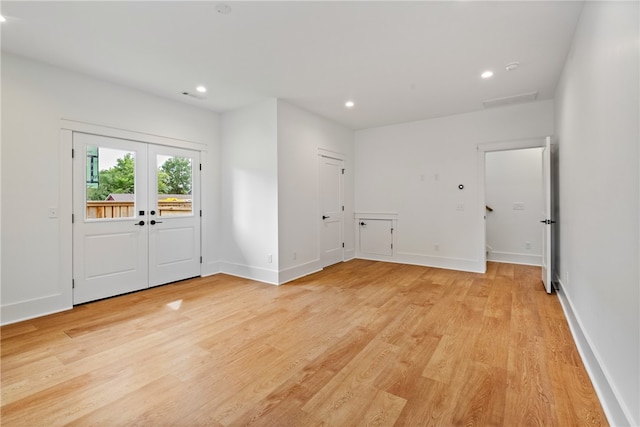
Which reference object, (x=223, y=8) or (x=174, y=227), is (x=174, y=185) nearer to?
(x=174, y=227)

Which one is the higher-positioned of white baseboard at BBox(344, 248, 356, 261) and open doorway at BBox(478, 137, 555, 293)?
open doorway at BBox(478, 137, 555, 293)

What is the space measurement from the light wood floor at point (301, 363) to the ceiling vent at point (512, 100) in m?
2.82

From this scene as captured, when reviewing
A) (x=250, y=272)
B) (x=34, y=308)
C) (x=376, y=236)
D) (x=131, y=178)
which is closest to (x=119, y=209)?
(x=131, y=178)

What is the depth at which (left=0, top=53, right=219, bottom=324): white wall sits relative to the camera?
2971mm

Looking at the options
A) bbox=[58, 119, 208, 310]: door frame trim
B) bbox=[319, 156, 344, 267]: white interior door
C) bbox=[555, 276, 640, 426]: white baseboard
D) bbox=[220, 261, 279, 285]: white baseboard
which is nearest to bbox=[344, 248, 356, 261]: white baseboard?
bbox=[319, 156, 344, 267]: white interior door

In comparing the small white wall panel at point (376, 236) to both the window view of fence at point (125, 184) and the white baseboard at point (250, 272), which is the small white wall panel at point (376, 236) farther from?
the window view of fence at point (125, 184)

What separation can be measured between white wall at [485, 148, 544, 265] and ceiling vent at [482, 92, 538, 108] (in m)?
1.38

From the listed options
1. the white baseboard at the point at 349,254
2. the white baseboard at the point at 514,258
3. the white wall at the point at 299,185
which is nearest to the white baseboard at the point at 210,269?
the white wall at the point at 299,185

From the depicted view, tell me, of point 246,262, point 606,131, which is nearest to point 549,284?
point 606,131

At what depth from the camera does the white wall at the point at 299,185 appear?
174 inches

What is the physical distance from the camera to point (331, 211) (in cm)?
558

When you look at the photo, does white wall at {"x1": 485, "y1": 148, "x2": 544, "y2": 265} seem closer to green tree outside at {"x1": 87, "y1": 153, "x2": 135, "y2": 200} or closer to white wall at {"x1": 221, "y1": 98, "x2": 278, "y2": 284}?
white wall at {"x1": 221, "y1": 98, "x2": 278, "y2": 284}

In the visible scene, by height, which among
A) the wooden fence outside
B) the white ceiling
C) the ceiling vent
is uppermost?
the ceiling vent

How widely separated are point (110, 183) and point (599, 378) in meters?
5.11
